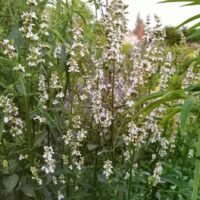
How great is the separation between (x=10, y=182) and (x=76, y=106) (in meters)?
0.46

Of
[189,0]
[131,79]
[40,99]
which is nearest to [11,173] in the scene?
[40,99]

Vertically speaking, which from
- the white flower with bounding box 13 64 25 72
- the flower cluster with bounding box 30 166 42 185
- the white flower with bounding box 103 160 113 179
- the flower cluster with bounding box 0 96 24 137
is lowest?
the flower cluster with bounding box 30 166 42 185

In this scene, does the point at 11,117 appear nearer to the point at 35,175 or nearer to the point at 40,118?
the point at 40,118

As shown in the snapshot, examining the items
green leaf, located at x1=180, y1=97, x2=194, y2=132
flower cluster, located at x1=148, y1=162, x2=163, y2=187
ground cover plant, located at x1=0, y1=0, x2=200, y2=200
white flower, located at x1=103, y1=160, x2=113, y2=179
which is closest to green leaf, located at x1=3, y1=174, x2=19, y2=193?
ground cover plant, located at x1=0, y1=0, x2=200, y2=200

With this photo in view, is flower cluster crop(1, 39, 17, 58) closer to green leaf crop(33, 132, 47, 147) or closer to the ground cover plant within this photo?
the ground cover plant

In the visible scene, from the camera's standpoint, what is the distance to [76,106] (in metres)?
2.52

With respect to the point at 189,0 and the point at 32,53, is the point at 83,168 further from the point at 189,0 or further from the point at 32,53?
the point at 189,0

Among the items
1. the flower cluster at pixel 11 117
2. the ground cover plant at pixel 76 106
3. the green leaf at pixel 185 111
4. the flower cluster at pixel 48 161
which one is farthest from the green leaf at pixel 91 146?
the green leaf at pixel 185 111

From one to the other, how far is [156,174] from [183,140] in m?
0.47

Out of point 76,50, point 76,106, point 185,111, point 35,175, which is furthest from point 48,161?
point 185,111

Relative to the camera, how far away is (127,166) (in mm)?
2531

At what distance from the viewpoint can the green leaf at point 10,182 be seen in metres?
2.21

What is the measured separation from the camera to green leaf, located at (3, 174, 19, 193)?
2.21 m

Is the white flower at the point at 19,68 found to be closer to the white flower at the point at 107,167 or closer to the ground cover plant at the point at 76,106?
the ground cover plant at the point at 76,106
